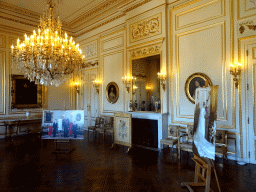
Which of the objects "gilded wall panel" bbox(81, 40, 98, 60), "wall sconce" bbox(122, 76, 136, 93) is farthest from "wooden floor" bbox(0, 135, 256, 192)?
"gilded wall panel" bbox(81, 40, 98, 60)

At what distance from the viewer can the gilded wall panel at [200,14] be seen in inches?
181

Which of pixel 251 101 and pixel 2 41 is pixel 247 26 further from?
pixel 2 41

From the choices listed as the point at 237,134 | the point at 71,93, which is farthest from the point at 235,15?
the point at 71,93

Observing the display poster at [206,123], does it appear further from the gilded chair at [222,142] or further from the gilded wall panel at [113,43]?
the gilded wall panel at [113,43]

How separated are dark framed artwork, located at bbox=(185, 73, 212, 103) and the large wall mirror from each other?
37.3 inches

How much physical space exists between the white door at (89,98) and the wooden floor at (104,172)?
2.98 metres

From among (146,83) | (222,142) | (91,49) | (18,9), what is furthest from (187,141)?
(18,9)

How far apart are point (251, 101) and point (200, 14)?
255 cm

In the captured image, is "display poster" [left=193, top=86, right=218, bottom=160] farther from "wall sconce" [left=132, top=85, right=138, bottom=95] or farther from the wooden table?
the wooden table

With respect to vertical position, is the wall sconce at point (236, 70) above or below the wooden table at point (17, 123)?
above

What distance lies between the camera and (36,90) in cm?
793

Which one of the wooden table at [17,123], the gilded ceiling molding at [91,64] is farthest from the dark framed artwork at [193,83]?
the wooden table at [17,123]

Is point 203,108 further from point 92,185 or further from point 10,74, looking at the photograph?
point 10,74

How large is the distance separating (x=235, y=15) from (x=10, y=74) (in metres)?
7.79
